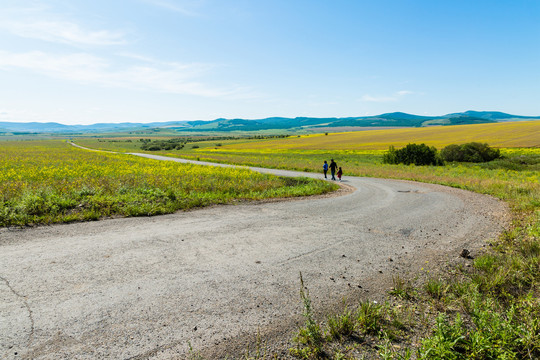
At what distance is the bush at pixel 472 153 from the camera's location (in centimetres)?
4659

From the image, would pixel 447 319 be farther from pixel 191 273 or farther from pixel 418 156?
pixel 418 156

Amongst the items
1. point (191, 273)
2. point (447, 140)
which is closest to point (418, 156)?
point (447, 140)

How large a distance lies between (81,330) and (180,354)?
156cm

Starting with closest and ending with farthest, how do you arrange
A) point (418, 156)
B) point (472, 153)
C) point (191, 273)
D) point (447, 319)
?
point (447, 319), point (191, 273), point (418, 156), point (472, 153)

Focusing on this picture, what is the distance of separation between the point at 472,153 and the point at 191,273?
53.7 m

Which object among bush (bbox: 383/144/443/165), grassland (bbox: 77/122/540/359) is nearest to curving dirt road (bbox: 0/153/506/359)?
grassland (bbox: 77/122/540/359)

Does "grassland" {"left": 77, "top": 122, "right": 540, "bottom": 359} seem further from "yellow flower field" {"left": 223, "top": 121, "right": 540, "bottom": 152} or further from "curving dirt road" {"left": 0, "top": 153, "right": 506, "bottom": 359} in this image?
"yellow flower field" {"left": 223, "top": 121, "right": 540, "bottom": 152}

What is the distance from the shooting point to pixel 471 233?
9.74 meters

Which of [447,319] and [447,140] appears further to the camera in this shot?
[447,140]

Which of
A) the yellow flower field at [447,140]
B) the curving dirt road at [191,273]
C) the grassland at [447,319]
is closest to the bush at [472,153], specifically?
the yellow flower field at [447,140]

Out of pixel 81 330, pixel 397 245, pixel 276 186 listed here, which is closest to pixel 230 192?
pixel 276 186

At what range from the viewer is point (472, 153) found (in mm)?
47469

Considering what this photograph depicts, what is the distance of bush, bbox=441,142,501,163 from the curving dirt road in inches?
1676

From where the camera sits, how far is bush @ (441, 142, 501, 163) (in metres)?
46.6
